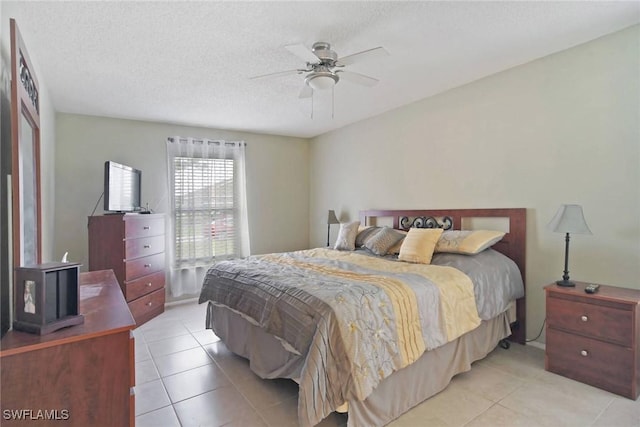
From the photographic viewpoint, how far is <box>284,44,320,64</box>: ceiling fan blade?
1975 mm

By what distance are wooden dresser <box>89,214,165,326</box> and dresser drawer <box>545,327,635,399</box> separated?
3.99 metres

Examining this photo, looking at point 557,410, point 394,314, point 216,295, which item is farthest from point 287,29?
point 557,410

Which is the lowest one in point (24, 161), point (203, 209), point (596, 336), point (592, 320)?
point (596, 336)

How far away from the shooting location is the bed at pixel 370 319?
67.1 inches

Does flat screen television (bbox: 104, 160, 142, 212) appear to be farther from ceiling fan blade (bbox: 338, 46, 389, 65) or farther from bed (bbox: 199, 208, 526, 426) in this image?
ceiling fan blade (bbox: 338, 46, 389, 65)

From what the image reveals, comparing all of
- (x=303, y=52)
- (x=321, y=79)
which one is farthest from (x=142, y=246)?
(x=303, y=52)

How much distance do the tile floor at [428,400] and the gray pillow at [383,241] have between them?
1.29m

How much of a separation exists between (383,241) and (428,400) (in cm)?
158

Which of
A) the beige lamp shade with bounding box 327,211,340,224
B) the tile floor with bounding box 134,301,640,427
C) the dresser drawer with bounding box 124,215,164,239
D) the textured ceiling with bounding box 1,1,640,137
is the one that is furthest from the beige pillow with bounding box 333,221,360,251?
the dresser drawer with bounding box 124,215,164,239

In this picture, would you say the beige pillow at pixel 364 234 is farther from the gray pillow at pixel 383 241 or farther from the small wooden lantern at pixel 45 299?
the small wooden lantern at pixel 45 299

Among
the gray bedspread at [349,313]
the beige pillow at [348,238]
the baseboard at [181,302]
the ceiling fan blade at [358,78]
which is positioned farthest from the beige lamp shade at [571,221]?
the baseboard at [181,302]

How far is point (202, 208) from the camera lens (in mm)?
4734

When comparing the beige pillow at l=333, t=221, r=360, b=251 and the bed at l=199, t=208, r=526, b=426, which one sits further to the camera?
the beige pillow at l=333, t=221, r=360, b=251

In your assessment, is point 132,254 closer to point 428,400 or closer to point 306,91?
point 306,91
